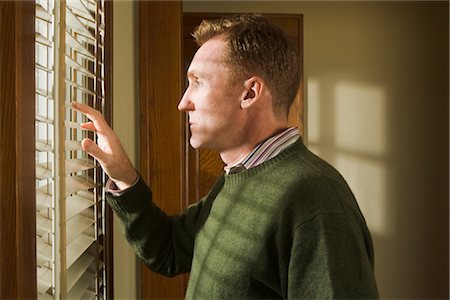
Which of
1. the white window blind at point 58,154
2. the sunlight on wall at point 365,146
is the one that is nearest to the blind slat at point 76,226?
the white window blind at point 58,154

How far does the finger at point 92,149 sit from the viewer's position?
1.12 meters

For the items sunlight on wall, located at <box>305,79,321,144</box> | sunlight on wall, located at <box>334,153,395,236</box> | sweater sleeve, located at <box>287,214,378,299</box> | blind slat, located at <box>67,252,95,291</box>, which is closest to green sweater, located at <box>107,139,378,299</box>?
sweater sleeve, located at <box>287,214,378,299</box>

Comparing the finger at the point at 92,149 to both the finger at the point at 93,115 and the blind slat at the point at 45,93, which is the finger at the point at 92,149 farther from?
the blind slat at the point at 45,93

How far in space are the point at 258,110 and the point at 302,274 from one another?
0.37 m

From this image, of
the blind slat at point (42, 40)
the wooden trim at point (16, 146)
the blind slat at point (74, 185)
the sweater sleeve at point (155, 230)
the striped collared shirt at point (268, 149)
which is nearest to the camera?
the wooden trim at point (16, 146)

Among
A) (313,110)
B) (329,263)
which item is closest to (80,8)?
(329,263)

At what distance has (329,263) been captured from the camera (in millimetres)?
986

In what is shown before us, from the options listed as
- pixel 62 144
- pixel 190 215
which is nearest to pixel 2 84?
pixel 62 144

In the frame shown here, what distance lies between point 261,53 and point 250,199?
11.7 inches

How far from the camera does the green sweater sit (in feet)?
3.28

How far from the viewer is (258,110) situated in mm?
1237

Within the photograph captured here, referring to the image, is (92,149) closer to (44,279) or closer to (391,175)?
(44,279)

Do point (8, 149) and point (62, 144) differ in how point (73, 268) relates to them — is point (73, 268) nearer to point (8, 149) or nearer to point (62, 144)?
point (62, 144)

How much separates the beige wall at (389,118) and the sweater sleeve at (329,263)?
3042mm
